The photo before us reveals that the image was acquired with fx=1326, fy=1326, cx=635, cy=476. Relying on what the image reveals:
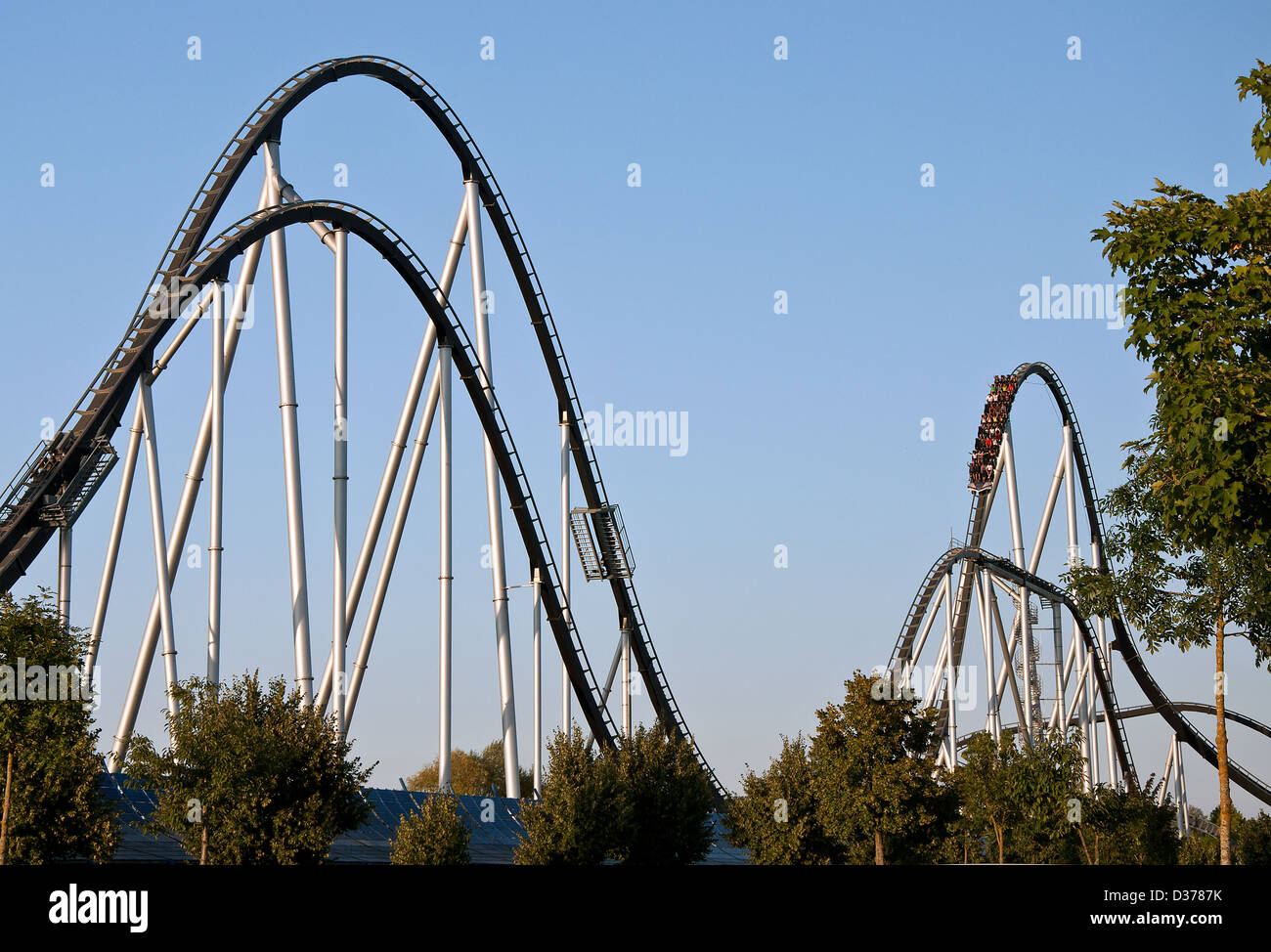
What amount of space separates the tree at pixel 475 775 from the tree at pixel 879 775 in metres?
45.7

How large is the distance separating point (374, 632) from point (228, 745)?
6.65 m

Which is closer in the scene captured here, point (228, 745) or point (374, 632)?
point (228, 745)

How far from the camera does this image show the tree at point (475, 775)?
245 feet

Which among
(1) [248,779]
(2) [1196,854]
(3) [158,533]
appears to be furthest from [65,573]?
(2) [1196,854]

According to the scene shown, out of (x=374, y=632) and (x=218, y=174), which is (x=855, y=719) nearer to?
(x=374, y=632)

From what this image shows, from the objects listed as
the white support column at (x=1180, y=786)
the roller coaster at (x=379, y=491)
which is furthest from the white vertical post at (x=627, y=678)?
the white support column at (x=1180, y=786)

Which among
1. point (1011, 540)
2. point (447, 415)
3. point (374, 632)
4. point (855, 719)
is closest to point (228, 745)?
point (374, 632)

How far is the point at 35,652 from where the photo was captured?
19156mm

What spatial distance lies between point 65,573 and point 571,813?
959cm

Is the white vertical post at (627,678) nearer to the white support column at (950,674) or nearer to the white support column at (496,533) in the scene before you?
the white support column at (496,533)
